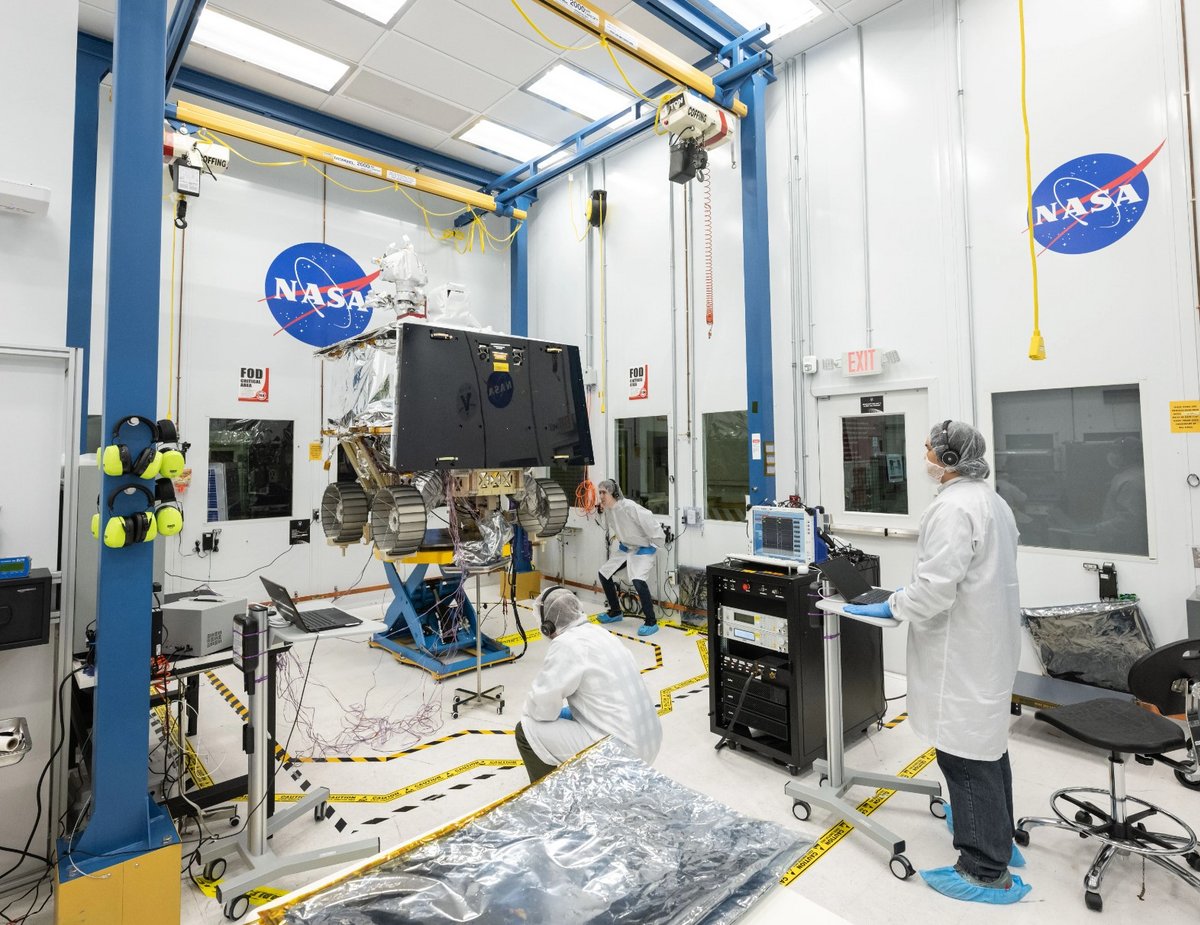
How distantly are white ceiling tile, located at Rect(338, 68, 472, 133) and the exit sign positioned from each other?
4.23 meters

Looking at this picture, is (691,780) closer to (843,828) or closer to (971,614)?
(843,828)

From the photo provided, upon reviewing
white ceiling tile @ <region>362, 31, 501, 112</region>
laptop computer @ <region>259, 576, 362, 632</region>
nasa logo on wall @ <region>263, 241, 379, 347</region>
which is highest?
white ceiling tile @ <region>362, 31, 501, 112</region>

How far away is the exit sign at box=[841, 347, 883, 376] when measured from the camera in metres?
4.39

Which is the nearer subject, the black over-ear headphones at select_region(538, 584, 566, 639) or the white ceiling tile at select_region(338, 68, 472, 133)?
the black over-ear headphones at select_region(538, 584, 566, 639)

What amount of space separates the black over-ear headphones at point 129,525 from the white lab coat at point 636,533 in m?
3.99

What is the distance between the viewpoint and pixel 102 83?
4988 mm

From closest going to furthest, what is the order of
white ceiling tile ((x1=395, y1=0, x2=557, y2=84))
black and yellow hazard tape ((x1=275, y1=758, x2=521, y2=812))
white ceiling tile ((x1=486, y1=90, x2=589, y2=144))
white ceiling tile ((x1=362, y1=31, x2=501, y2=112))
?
1. black and yellow hazard tape ((x1=275, y1=758, x2=521, y2=812))
2. white ceiling tile ((x1=395, y1=0, x2=557, y2=84))
3. white ceiling tile ((x1=362, y1=31, x2=501, y2=112))
4. white ceiling tile ((x1=486, y1=90, x2=589, y2=144))

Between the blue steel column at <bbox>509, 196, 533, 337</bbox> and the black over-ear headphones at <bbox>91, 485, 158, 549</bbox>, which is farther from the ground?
the blue steel column at <bbox>509, 196, 533, 337</bbox>

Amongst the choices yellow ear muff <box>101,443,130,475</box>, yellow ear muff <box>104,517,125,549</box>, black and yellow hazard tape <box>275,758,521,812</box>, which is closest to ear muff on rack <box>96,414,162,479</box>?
yellow ear muff <box>101,443,130,475</box>

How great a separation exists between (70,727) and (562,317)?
5793 millimetres

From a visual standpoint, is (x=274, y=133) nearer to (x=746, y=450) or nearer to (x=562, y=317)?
(x=562, y=317)

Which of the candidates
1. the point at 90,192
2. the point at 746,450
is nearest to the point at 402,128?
the point at 90,192

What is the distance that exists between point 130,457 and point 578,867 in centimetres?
187

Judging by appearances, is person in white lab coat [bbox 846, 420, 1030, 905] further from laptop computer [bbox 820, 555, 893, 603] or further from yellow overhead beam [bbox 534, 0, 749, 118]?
yellow overhead beam [bbox 534, 0, 749, 118]
